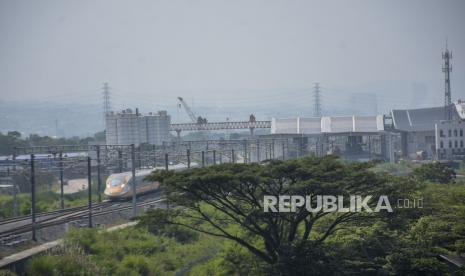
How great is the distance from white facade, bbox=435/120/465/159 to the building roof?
28.7ft

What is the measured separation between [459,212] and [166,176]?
909 centimetres

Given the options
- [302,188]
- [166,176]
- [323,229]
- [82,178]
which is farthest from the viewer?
[82,178]

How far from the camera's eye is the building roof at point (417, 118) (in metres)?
76.9

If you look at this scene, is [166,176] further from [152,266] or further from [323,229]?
[323,229]

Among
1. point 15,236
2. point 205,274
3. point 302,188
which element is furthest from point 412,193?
point 15,236

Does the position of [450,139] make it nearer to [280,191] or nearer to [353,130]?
[353,130]

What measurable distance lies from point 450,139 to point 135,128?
116 ft

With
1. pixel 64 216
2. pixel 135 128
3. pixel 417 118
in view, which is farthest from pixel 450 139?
pixel 64 216

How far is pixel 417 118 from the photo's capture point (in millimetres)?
78875

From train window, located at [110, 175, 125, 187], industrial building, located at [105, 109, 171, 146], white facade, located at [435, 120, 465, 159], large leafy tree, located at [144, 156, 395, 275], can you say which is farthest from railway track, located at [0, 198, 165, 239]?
white facade, located at [435, 120, 465, 159]

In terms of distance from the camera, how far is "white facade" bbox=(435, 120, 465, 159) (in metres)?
65.6

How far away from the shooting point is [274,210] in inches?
694

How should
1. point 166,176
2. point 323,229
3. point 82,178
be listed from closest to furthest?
point 166,176 < point 323,229 < point 82,178

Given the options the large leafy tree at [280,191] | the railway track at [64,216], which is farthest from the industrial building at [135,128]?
the large leafy tree at [280,191]
